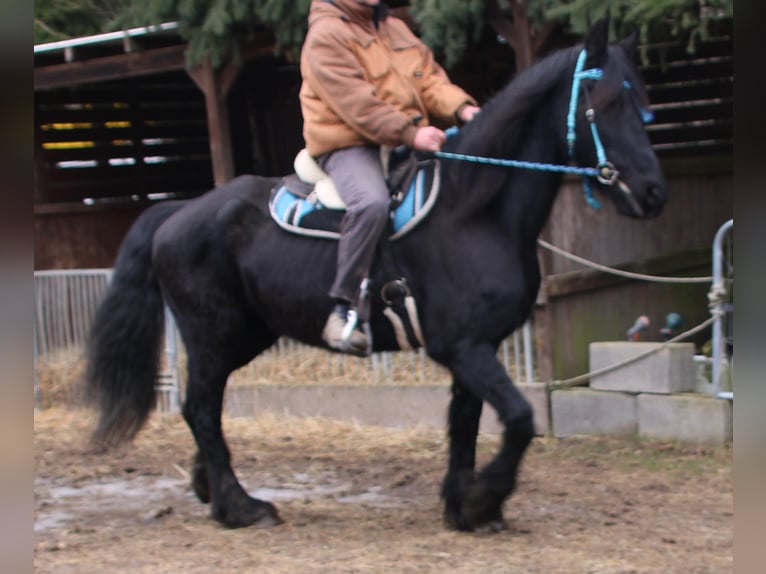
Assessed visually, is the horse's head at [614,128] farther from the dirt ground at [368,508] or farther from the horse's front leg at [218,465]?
the horse's front leg at [218,465]

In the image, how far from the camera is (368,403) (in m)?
8.00

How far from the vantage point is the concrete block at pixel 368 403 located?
7.51m

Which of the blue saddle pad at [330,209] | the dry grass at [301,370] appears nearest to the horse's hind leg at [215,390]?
the blue saddle pad at [330,209]

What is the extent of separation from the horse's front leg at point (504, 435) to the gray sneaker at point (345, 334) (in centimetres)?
49

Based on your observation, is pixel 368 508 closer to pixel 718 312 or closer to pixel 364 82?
pixel 364 82

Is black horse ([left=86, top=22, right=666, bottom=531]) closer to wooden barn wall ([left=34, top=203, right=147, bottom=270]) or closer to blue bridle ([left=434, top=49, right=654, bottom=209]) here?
blue bridle ([left=434, top=49, right=654, bottom=209])

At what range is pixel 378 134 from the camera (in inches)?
192

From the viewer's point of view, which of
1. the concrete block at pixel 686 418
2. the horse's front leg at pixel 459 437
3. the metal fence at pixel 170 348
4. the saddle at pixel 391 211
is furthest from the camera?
the metal fence at pixel 170 348

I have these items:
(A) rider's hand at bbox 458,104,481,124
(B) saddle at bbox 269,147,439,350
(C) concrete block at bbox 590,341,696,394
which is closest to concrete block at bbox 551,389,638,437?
(C) concrete block at bbox 590,341,696,394

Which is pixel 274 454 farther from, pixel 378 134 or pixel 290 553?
pixel 378 134

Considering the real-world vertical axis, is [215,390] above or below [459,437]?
above

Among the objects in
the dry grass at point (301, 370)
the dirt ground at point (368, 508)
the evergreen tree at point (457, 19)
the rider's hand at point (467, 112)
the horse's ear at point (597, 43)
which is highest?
the evergreen tree at point (457, 19)

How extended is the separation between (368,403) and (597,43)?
4.10m

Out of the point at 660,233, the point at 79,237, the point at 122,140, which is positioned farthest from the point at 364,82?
the point at 122,140
